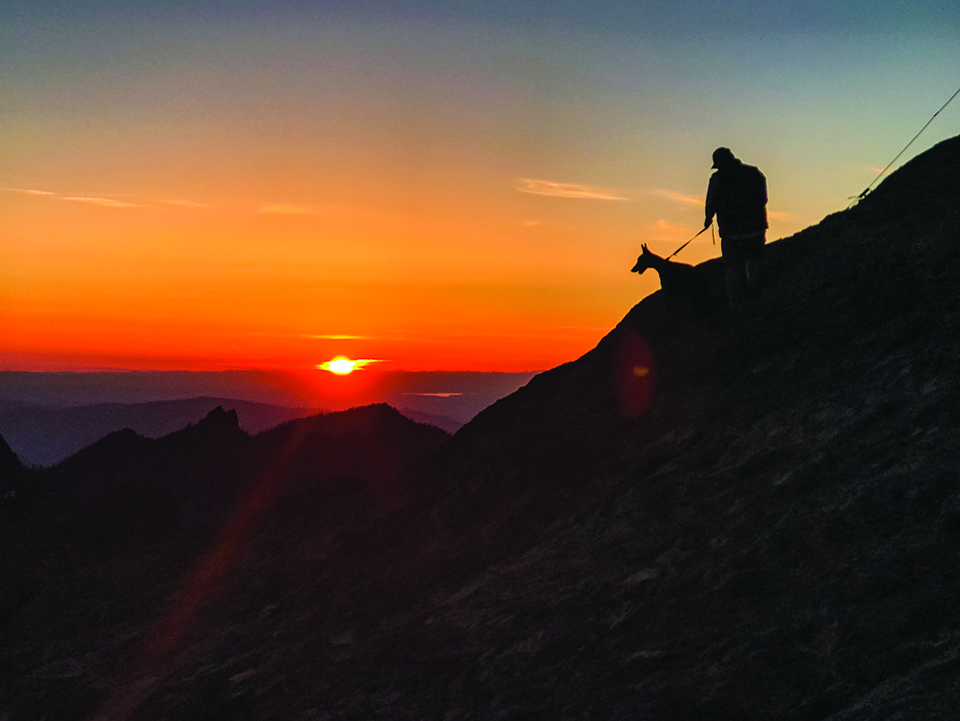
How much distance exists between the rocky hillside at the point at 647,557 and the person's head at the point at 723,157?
104 inches

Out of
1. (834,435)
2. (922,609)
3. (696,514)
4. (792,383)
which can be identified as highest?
(792,383)

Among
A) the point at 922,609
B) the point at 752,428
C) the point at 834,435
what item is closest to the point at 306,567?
the point at 752,428

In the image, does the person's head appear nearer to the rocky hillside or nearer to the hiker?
the hiker

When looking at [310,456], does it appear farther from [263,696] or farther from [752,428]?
[752,428]

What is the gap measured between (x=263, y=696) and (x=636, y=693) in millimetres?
6834

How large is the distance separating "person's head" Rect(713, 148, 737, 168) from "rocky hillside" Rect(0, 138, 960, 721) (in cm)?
265

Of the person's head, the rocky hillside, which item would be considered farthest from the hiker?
the rocky hillside

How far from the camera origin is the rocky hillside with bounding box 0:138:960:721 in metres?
A: 8.46

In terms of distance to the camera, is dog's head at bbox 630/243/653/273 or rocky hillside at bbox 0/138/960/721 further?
dog's head at bbox 630/243/653/273

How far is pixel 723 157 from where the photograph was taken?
53.2ft

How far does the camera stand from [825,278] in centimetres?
1570

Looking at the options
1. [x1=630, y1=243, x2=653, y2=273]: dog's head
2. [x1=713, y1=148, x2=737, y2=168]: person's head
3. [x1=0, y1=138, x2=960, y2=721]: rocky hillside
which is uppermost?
[x1=713, y1=148, x2=737, y2=168]: person's head

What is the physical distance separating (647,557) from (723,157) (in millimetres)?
8666

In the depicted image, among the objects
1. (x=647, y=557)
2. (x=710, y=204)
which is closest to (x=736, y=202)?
(x=710, y=204)
